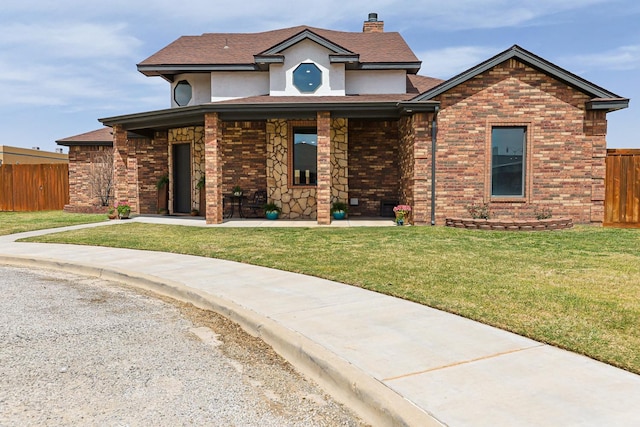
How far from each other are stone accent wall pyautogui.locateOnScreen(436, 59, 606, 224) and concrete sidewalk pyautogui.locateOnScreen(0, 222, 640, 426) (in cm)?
890

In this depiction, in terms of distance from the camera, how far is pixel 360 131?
57.5 ft

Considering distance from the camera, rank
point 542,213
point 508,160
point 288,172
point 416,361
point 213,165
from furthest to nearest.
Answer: point 288,172
point 213,165
point 508,160
point 542,213
point 416,361

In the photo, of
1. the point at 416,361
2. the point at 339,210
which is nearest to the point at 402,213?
the point at 339,210

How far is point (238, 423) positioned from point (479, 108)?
42.2 ft

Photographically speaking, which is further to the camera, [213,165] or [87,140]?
[87,140]

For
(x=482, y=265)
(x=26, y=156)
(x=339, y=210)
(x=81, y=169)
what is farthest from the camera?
(x=26, y=156)

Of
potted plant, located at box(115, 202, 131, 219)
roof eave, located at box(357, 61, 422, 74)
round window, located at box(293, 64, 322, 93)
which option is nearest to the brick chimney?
roof eave, located at box(357, 61, 422, 74)

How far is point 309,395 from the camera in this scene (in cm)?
358

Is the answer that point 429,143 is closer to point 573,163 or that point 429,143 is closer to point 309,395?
point 573,163

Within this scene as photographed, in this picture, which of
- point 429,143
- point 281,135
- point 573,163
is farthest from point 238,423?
point 281,135

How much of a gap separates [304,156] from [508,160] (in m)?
6.82

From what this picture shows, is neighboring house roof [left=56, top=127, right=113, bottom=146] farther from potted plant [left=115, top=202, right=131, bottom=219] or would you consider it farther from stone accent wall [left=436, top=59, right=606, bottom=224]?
stone accent wall [left=436, top=59, right=606, bottom=224]

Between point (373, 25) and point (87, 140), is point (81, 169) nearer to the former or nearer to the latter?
point (87, 140)

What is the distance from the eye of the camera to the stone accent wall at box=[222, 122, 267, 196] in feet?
57.9
